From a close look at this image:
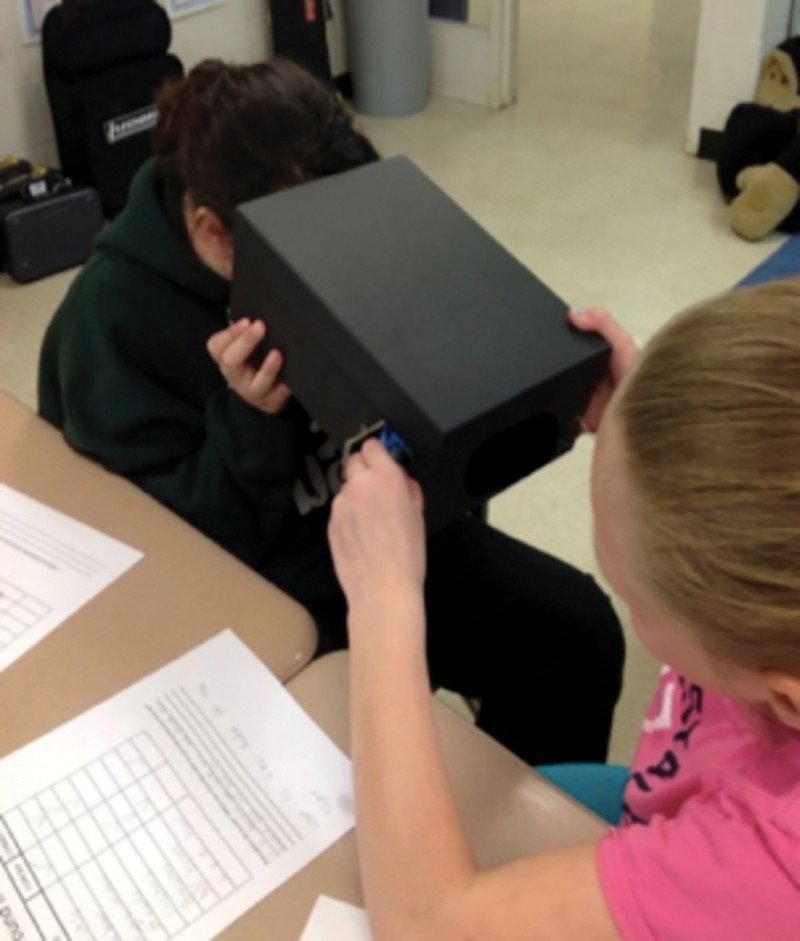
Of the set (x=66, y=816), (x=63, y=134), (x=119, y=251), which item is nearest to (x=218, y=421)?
(x=119, y=251)

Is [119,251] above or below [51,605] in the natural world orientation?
above

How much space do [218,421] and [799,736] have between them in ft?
2.13

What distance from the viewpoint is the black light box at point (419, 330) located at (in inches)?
31.5

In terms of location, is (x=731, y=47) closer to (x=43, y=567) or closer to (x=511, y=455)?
(x=511, y=455)

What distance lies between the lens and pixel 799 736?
69cm

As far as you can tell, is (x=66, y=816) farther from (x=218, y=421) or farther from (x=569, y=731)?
(x=569, y=731)

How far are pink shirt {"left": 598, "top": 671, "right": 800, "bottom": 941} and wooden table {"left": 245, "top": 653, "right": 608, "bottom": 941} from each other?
0.11 metres

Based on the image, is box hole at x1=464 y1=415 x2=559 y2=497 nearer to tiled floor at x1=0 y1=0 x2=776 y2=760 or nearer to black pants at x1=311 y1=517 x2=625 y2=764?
black pants at x1=311 y1=517 x2=625 y2=764

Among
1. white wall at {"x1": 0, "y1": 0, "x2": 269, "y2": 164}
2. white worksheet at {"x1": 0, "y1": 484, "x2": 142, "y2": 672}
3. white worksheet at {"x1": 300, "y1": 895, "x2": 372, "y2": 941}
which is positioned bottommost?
white wall at {"x1": 0, "y1": 0, "x2": 269, "y2": 164}

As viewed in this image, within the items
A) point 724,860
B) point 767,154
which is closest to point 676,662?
point 724,860

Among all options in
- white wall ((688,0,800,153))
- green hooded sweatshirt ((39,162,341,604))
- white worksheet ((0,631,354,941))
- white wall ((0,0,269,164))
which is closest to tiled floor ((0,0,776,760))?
white wall ((688,0,800,153))

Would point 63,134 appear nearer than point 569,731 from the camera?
No

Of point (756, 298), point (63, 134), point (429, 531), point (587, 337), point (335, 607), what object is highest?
point (756, 298)

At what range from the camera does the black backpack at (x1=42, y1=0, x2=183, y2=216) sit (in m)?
2.96
